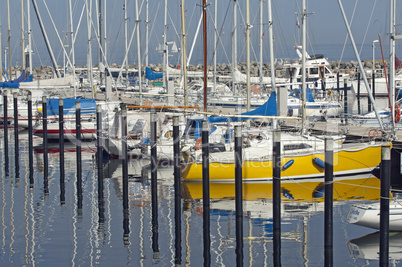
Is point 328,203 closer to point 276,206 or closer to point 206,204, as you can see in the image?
point 276,206

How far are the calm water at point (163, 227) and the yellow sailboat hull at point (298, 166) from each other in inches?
14.2

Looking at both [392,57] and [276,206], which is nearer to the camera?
[276,206]

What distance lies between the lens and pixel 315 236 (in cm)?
1559

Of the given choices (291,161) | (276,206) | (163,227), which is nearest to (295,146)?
(291,161)

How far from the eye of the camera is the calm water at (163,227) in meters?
14.1

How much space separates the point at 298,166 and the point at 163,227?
6.49m

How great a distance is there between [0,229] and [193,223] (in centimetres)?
516

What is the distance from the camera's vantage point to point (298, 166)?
69.2 feet

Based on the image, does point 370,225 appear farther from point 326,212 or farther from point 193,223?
point 193,223

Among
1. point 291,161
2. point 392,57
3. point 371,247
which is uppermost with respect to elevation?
point 392,57

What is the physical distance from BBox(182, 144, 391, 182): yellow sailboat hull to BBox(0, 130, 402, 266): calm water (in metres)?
0.36

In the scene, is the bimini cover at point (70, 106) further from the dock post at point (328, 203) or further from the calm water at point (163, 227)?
the dock post at point (328, 203)

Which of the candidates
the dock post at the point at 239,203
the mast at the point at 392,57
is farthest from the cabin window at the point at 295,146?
the dock post at the point at 239,203

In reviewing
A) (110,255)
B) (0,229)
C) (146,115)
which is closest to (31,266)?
(110,255)
